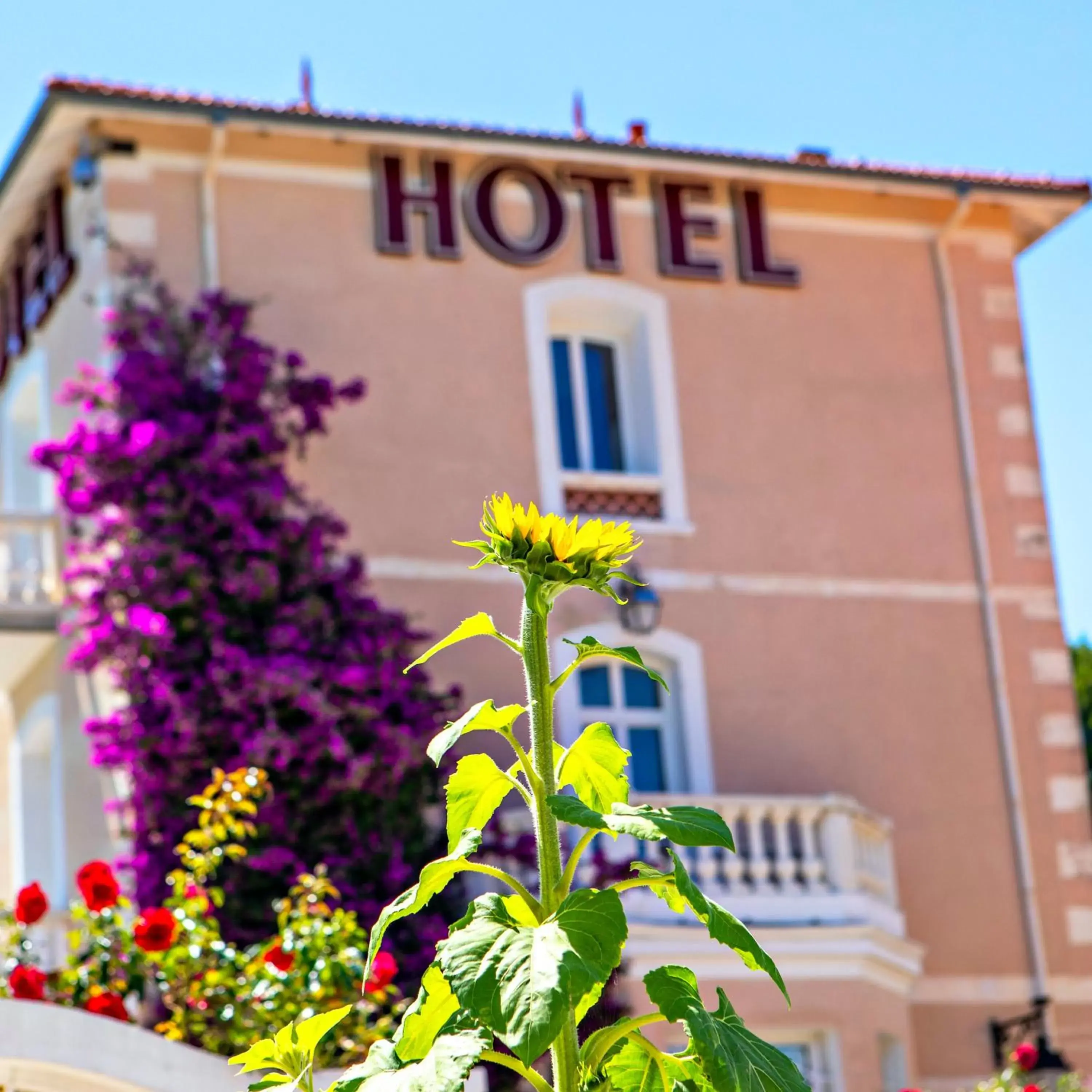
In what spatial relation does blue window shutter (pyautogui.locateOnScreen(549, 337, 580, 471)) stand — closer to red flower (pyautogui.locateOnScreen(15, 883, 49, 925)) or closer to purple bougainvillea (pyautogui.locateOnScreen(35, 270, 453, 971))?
purple bougainvillea (pyautogui.locateOnScreen(35, 270, 453, 971))

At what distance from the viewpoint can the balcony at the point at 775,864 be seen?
539 inches

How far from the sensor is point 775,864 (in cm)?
1402

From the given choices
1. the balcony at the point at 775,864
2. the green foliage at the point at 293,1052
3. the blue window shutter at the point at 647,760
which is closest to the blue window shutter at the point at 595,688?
the blue window shutter at the point at 647,760

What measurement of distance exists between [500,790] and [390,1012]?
652 cm

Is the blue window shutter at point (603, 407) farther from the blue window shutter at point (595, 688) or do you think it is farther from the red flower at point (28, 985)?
the red flower at point (28, 985)

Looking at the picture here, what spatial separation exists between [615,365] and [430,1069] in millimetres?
13464

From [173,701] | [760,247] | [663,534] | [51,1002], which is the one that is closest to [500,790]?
[51,1002]

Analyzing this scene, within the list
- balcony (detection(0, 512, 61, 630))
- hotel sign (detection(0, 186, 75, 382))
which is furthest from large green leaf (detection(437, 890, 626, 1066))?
hotel sign (detection(0, 186, 75, 382))

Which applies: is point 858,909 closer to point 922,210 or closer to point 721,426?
point 721,426

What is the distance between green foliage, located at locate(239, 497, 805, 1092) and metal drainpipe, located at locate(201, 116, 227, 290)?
11760 millimetres

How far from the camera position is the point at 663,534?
51.4 feet

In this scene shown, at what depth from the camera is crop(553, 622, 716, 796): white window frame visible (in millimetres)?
14945

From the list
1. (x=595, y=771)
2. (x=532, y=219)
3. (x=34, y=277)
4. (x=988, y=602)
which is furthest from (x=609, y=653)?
(x=34, y=277)

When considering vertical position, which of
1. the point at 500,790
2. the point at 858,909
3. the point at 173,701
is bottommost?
the point at 500,790
